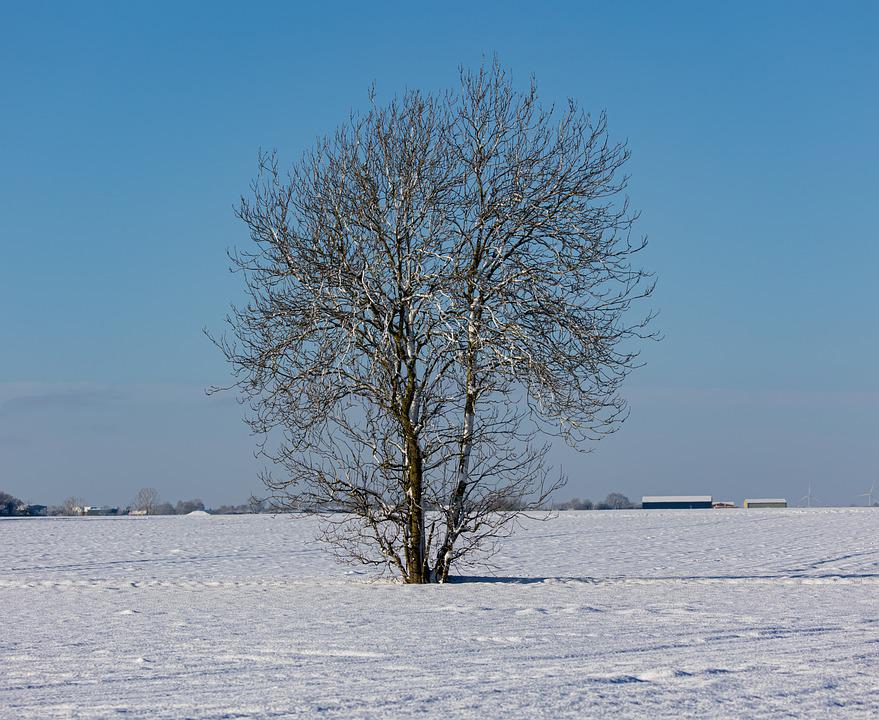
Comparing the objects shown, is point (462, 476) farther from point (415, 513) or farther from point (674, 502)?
point (674, 502)

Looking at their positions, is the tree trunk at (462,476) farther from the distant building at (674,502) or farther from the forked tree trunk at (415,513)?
the distant building at (674,502)

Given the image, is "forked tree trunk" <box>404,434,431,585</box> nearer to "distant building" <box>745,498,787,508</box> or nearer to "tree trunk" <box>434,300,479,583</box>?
"tree trunk" <box>434,300,479,583</box>

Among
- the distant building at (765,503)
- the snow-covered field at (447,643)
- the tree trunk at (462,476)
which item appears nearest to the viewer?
the snow-covered field at (447,643)

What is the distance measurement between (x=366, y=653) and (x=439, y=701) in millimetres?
2579

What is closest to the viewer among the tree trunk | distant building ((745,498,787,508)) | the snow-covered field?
the snow-covered field

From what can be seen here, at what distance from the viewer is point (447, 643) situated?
10406 millimetres

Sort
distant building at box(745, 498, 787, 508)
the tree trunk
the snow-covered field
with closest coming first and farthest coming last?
the snow-covered field → the tree trunk → distant building at box(745, 498, 787, 508)

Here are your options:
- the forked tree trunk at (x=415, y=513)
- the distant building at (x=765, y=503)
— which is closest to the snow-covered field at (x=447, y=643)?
the forked tree trunk at (x=415, y=513)

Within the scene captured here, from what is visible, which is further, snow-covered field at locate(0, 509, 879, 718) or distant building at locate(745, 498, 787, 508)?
distant building at locate(745, 498, 787, 508)

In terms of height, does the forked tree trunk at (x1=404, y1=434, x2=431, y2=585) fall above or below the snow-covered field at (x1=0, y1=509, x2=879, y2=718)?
above

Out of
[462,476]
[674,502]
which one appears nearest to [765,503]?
[674,502]

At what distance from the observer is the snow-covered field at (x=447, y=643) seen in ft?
24.2

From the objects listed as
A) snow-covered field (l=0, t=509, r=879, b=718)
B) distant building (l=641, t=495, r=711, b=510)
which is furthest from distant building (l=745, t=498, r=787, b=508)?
snow-covered field (l=0, t=509, r=879, b=718)

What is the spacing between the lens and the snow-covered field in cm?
738
